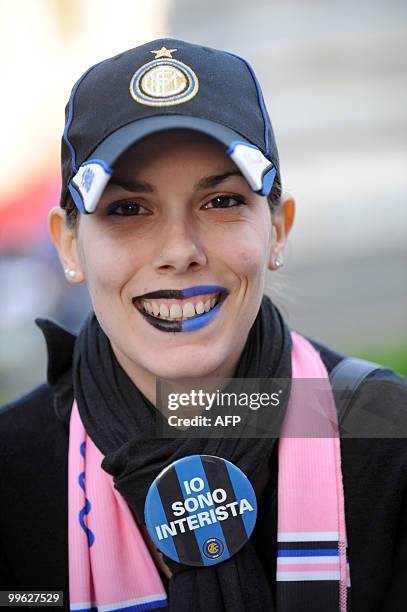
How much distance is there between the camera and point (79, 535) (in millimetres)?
2012

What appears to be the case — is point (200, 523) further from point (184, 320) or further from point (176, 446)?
point (184, 320)

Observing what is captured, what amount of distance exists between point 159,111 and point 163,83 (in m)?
0.07

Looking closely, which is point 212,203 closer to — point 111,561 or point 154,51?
point 154,51

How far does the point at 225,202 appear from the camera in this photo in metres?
1.91

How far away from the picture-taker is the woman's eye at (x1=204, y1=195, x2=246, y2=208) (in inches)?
74.7

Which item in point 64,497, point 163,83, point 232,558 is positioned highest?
point 163,83

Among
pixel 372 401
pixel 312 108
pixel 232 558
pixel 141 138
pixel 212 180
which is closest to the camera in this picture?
pixel 141 138

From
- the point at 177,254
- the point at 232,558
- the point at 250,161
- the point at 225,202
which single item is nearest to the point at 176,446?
the point at 232,558

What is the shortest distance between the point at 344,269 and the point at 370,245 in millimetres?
275

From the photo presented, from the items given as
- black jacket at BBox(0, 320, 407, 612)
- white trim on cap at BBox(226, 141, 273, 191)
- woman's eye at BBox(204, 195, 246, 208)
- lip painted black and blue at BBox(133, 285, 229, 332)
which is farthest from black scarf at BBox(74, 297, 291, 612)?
white trim on cap at BBox(226, 141, 273, 191)

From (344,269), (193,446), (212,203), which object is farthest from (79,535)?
(344,269)

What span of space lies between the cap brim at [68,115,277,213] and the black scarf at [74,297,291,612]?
1.58 ft

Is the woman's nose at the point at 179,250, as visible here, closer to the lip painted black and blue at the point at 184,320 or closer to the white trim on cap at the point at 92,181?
the lip painted black and blue at the point at 184,320

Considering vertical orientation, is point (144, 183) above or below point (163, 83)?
below
